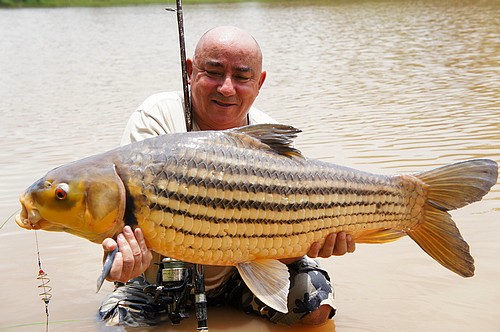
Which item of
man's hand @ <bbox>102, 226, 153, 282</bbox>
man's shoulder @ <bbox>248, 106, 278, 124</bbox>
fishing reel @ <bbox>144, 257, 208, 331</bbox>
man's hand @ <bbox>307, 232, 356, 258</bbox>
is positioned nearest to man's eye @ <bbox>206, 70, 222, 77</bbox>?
man's shoulder @ <bbox>248, 106, 278, 124</bbox>

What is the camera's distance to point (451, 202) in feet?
11.0

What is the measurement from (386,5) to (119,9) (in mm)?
20997

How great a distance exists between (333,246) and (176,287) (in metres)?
1.04

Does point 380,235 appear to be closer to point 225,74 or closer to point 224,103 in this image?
point 224,103

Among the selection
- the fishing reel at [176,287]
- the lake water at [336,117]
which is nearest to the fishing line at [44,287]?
the lake water at [336,117]

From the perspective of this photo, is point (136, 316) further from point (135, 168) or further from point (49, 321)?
point (135, 168)

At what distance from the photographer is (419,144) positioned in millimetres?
8016

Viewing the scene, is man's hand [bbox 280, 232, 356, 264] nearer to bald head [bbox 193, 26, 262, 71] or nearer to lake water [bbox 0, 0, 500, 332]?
lake water [bbox 0, 0, 500, 332]

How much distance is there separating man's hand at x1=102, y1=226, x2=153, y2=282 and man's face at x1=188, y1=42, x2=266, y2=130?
1.29 meters

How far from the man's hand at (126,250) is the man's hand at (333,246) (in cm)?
84

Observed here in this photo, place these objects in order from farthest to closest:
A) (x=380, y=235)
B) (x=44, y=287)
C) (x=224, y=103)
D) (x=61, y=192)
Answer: (x=44, y=287), (x=224, y=103), (x=380, y=235), (x=61, y=192)

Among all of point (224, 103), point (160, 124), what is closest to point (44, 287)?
point (160, 124)

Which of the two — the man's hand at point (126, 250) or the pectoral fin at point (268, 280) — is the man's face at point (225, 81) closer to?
the pectoral fin at point (268, 280)

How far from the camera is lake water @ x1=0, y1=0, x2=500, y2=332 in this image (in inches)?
168
